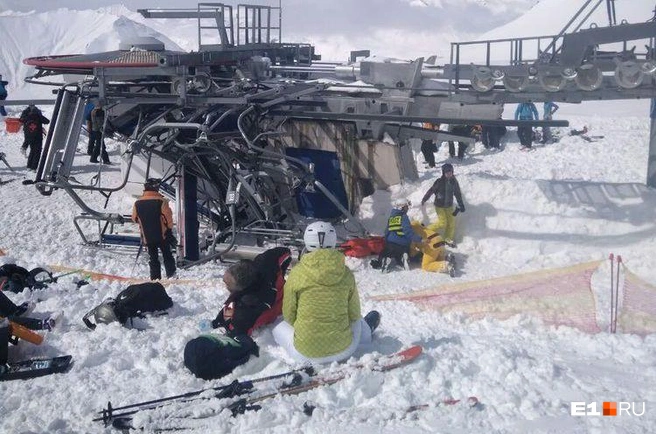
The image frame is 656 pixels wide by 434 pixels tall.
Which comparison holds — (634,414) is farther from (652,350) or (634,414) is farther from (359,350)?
(359,350)

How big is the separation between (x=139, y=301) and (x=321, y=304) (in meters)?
2.35

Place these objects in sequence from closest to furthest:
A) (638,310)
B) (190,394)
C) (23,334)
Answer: (190,394)
(23,334)
(638,310)

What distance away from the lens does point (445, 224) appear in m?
11.3

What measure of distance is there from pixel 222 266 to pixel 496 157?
1061 cm

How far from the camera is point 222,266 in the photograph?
10.5 metres

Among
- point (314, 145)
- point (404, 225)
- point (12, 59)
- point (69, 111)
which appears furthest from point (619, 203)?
point (12, 59)

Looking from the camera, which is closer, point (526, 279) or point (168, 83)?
point (526, 279)

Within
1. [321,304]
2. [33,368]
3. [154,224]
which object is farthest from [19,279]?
[321,304]

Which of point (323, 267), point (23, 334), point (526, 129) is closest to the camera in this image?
point (323, 267)

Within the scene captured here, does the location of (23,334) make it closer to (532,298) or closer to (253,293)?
(253,293)

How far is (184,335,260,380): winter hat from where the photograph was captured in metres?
5.84

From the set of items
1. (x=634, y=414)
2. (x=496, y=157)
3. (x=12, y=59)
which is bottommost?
(x=634, y=414)

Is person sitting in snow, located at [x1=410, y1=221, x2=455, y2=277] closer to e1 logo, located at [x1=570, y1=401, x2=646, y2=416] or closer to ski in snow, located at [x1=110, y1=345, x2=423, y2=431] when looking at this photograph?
ski in snow, located at [x1=110, y1=345, x2=423, y2=431]

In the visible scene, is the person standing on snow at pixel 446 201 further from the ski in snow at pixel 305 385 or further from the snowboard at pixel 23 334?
the snowboard at pixel 23 334
